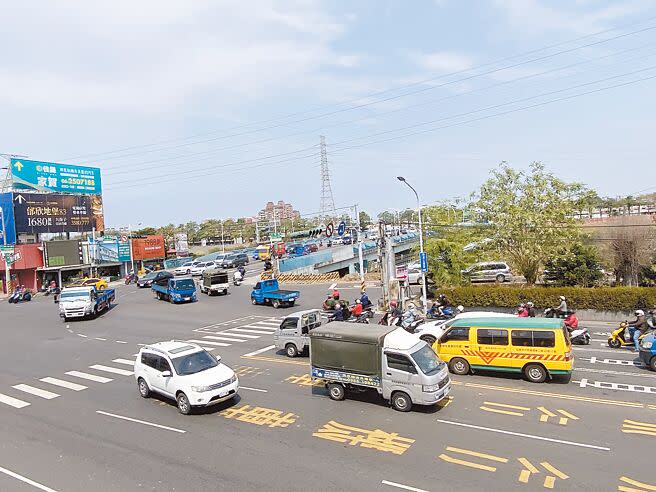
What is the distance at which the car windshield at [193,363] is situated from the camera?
578 inches

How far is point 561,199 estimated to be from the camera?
1401 inches

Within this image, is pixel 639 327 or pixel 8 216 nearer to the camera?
pixel 639 327

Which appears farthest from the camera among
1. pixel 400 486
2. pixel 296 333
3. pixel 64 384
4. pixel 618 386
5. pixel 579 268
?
pixel 579 268

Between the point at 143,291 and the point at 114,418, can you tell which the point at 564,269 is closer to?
the point at 114,418

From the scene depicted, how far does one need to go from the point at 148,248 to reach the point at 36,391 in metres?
56.6

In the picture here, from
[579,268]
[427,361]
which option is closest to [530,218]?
[579,268]

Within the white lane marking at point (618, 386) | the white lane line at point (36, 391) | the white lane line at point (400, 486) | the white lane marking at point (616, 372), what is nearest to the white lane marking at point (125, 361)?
the white lane line at point (36, 391)

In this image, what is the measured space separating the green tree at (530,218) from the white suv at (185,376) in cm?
2653

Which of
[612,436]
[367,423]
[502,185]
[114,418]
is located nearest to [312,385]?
[367,423]

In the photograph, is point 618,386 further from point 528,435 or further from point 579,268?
point 579,268

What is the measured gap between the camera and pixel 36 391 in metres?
17.4

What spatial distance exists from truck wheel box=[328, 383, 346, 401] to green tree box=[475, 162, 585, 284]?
2440 centimetres

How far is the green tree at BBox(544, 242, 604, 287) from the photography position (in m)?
31.6

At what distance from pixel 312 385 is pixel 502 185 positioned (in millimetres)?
26534
